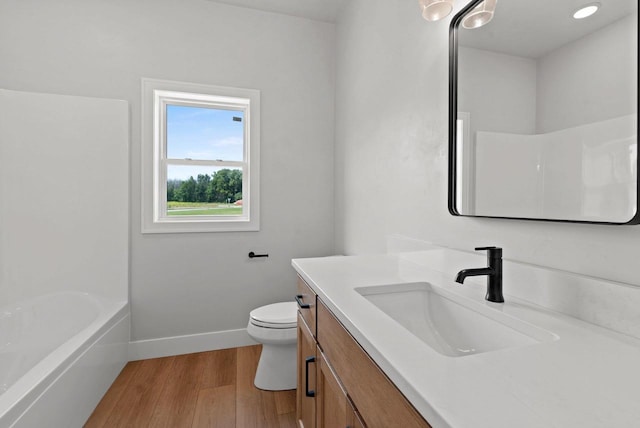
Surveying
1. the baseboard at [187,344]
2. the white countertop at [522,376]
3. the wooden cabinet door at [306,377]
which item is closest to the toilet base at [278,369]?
the wooden cabinet door at [306,377]

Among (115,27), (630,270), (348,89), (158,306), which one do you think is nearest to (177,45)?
(115,27)

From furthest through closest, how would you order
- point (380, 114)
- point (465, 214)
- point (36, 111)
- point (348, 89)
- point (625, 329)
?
point (348, 89) → point (36, 111) → point (380, 114) → point (465, 214) → point (625, 329)

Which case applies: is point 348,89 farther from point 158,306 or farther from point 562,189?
point 158,306

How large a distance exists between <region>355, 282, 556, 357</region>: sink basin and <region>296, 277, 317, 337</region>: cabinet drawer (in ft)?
0.76

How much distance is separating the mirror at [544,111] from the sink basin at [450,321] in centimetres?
32

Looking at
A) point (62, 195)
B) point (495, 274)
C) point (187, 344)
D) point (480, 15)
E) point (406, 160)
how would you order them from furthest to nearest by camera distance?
point (187, 344)
point (62, 195)
point (406, 160)
point (480, 15)
point (495, 274)

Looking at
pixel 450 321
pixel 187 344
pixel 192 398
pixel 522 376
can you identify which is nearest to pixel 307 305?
pixel 450 321

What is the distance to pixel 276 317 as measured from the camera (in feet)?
6.41

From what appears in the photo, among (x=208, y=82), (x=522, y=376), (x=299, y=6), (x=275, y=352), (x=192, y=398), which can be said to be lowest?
(x=192, y=398)

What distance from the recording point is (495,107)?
1089 mm

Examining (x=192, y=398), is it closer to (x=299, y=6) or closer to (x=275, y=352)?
(x=275, y=352)

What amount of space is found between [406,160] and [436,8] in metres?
0.65

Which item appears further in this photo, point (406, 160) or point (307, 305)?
point (406, 160)

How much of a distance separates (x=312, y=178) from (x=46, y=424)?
2119 millimetres
